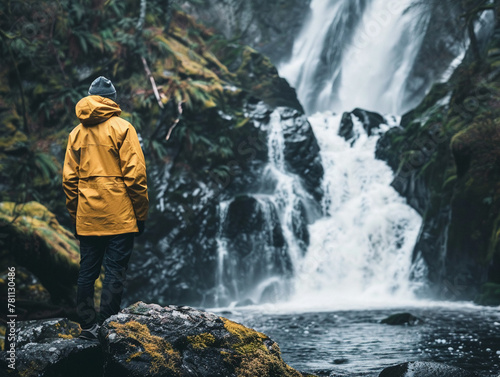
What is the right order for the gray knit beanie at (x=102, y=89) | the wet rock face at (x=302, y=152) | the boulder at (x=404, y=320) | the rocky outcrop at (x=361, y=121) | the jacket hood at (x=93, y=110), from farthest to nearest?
the rocky outcrop at (x=361, y=121)
the wet rock face at (x=302, y=152)
the boulder at (x=404, y=320)
the gray knit beanie at (x=102, y=89)
the jacket hood at (x=93, y=110)

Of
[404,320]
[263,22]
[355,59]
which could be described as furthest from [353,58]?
[404,320]

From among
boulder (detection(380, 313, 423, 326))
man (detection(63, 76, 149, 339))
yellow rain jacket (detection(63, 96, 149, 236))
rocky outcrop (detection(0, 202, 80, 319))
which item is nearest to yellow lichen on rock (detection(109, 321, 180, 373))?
man (detection(63, 76, 149, 339))

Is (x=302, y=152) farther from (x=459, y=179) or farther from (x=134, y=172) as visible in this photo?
(x=134, y=172)

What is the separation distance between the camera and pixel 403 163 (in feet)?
57.3

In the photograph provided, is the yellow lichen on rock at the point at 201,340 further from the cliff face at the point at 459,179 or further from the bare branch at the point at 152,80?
the bare branch at the point at 152,80

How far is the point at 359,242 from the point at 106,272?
44.8 feet

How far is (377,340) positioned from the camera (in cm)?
690

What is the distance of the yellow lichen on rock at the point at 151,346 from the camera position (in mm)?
3490

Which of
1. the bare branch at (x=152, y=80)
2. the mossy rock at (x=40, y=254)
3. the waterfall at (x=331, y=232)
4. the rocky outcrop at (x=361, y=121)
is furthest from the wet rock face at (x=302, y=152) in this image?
the mossy rock at (x=40, y=254)

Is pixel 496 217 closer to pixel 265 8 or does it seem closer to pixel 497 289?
pixel 497 289

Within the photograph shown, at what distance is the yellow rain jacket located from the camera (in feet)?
12.9

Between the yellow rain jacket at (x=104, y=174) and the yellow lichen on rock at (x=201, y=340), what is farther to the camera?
the yellow rain jacket at (x=104, y=174)

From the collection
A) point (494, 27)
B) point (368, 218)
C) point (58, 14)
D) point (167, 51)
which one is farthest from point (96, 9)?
point (494, 27)

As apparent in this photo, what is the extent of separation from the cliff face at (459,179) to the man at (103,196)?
9.56 meters
